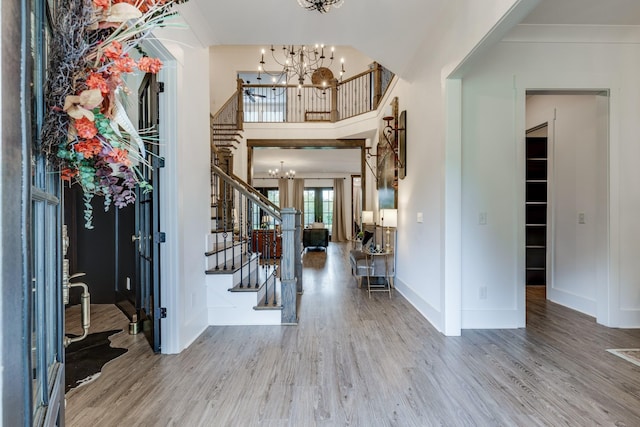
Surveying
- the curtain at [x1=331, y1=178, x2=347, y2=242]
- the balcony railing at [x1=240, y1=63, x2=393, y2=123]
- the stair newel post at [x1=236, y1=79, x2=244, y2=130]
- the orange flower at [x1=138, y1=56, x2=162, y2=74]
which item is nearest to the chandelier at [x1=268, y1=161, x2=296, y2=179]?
the curtain at [x1=331, y1=178, x2=347, y2=242]

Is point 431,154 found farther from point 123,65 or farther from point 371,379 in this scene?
point 123,65

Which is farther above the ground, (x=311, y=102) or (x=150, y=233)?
(x=311, y=102)

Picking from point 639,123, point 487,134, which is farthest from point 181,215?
point 639,123

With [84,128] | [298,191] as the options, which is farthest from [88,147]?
[298,191]

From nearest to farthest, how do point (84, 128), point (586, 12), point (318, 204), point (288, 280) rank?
1. point (84, 128)
2. point (586, 12)
3. point (288, 280)
4. point (318, 204)

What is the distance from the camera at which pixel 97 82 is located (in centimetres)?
69

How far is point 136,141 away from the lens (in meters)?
0.83

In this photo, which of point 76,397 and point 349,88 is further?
point 349,88

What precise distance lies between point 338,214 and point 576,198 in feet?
30.8

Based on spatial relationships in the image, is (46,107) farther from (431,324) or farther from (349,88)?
(349,88)

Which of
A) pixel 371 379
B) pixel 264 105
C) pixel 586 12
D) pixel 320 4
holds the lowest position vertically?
pixel 371 379

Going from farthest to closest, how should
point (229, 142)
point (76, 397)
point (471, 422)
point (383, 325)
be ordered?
1. point (229, 142)
2. point (383, 325)
3. point (76, 397)
4. point (471, 422)

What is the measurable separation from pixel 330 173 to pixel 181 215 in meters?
10.5

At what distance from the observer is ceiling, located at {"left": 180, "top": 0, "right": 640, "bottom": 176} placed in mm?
2808
